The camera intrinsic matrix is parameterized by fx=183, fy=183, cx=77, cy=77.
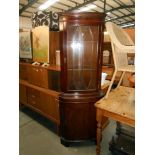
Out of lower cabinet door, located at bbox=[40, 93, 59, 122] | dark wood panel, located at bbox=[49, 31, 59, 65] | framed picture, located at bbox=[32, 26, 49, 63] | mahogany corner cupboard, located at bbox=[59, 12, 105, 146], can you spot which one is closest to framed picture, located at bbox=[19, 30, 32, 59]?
framed picture, located at bbox=[32, 26, 49, 63]

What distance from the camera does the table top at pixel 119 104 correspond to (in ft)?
5.43

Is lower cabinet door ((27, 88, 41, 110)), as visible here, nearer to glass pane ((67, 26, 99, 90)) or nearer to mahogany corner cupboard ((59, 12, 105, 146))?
mahogany corner cupboard ((59, 12, 105, 146))

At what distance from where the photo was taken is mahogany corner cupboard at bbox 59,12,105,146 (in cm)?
236

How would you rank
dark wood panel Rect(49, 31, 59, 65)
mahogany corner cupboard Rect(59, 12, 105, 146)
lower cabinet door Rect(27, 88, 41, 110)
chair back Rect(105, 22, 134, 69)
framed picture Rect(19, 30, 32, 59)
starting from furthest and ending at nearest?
framed picture Rect(19, 30, 32, 59), lower cabinet door Rect(27, 88, 41, 110), dark wood panel Rect(49, 31, 59, 65), mahogany corner cupboard Rect(59, 12, 105, 146), chair back Rect(105, 22, 134, 69)

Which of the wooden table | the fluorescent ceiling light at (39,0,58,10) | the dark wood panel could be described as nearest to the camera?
the wooden table

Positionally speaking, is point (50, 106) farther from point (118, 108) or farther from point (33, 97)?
point (118, 108)

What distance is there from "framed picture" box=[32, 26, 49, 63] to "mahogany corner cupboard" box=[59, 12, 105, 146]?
2.45 feet

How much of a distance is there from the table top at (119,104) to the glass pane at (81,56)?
45 cm

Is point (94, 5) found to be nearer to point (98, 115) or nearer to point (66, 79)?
point (66, 79)

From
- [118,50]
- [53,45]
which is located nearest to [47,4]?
[53,45]

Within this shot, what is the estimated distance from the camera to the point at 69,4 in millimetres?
6965

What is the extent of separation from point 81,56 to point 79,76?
11.0 inches
